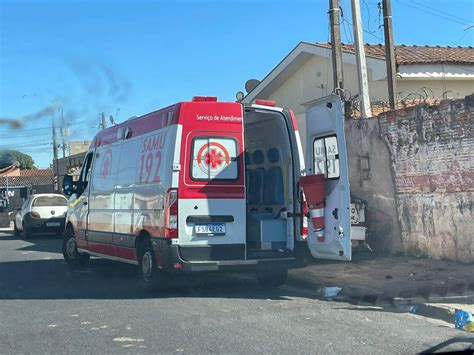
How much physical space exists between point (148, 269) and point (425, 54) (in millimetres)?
12807

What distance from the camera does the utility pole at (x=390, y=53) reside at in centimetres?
1305

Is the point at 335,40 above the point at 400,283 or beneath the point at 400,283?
above

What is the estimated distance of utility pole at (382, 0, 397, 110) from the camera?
13.1 metres

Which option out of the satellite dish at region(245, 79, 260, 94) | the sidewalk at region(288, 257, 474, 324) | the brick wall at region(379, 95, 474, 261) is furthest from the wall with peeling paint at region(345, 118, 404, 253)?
the satellite dish at region(245, 79, 260, 94)

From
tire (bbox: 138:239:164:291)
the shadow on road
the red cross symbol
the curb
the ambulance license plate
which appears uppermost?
Answer: the red cross symbol

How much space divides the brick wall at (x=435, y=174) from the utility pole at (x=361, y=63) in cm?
99

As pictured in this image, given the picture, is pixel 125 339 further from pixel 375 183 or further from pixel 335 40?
pixel 335 40

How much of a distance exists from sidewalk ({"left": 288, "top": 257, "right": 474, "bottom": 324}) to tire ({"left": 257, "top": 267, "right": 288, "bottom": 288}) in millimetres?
452

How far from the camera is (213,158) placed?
8.20 m

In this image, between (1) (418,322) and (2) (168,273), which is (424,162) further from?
(2) (168,273)

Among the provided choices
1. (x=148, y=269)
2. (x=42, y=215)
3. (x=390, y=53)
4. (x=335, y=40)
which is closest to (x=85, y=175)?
(x=148, y=269)

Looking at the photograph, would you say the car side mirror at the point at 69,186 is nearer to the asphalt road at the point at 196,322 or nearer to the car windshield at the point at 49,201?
the asphalt road at the point at 196,322

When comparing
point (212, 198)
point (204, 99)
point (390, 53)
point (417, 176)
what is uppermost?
point (390, 53)

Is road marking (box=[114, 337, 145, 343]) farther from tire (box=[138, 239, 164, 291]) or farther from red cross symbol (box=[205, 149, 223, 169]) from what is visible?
red cross symbol (box=[205, 149, 223, 169])
